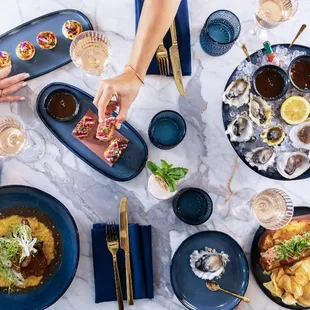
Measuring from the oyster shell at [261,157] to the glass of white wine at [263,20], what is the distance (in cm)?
37

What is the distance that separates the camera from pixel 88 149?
5.57ft

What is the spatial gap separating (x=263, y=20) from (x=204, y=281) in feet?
3.03

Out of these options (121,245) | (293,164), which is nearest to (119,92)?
(121,245)

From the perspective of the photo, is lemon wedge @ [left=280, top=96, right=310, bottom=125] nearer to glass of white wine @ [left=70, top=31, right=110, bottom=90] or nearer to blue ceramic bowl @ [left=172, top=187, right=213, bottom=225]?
blue ceramic bowl @ [left=172, top=187, right=213, bottom=225]

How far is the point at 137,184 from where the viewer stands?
1.73 m

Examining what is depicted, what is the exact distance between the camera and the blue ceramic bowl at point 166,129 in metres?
→ 1.68

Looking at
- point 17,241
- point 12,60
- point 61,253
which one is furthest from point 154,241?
point 12,60

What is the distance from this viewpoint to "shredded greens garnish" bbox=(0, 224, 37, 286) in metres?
1.55

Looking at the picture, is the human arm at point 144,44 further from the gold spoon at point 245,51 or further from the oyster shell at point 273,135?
the oyster shell at point 273,135

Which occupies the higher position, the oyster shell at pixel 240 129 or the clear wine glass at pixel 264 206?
the oyster shell at pixel 240 129

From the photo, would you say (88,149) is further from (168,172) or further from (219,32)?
(219,32)

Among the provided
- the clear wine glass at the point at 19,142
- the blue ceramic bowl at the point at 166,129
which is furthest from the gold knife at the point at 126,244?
the clear wine glass at the point at 19,142

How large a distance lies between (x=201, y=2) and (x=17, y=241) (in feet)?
3.36

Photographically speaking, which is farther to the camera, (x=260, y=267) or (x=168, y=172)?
(x=260, y=267)
